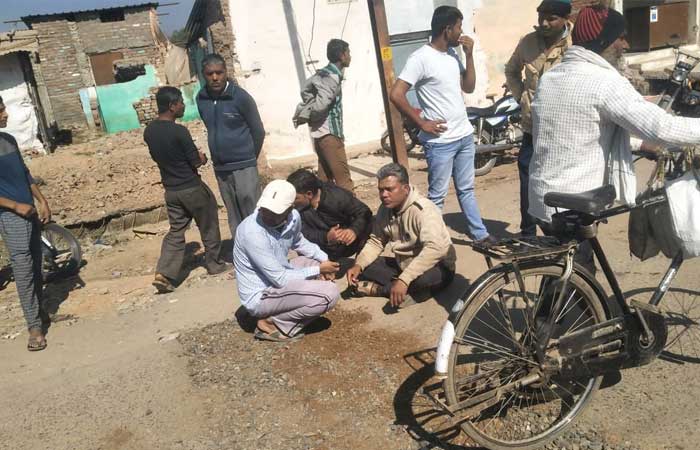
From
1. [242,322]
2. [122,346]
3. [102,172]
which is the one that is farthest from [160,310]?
[102,172]

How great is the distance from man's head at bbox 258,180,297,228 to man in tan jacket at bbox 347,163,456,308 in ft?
2.14

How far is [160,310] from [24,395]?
142 centimetres

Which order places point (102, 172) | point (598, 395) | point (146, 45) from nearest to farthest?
point (598, 395) < point (102, 172) < point (146, 45)

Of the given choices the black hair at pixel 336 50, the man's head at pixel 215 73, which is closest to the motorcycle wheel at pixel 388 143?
the black hair at pixel 336 50

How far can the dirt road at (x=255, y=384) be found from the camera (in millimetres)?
2992

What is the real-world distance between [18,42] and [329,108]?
12.5 meters

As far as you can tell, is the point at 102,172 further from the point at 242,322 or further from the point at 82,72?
the point at 82,72

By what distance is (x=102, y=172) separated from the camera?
35.3 ft

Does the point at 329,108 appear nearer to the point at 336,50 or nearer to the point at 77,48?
the point at 336,50

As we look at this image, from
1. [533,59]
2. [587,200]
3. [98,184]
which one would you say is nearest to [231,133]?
[533,59]

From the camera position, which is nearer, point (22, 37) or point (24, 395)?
point (24, 395)

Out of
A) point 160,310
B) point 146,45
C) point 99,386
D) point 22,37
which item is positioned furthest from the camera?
point 146,45

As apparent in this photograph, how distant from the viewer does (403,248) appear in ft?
14.0

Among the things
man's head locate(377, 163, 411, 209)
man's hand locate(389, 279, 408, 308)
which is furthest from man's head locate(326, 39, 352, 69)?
man's hand locate(389, 279, 408, 308)
